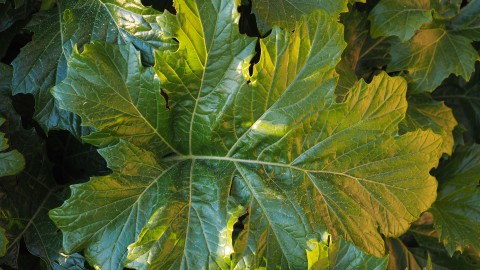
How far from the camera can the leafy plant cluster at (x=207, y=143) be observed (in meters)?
0.82

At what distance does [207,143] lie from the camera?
2.98 ft

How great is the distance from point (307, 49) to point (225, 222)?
30 cm

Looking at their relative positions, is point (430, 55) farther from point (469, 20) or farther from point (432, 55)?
point (469, 20)

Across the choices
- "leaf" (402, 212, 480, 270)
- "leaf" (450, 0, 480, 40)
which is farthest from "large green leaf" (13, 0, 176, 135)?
"leaf" (402, 212, 480, 270)

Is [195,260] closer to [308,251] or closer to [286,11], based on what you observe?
[308,251]

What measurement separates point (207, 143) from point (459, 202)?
0.70 m

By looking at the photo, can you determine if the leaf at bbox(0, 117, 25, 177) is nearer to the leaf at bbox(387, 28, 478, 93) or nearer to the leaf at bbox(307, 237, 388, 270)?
the leaf at bbox(307, 237, 388, 270)

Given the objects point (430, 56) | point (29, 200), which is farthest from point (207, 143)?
point (430, 56)

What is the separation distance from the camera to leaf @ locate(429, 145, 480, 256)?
121 centimetres

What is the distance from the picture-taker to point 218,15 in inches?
31.9

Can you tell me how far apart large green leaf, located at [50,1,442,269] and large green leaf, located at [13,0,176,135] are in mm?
100

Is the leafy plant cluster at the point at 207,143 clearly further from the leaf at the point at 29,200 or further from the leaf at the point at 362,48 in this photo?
the leaf at the point at 362,48

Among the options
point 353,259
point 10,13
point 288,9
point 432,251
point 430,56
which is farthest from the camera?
point 432,251

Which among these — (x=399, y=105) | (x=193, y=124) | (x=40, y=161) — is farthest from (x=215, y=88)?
(x=40, y=161)
